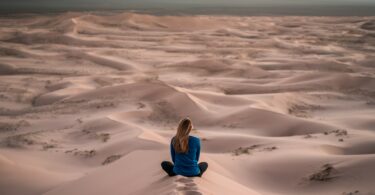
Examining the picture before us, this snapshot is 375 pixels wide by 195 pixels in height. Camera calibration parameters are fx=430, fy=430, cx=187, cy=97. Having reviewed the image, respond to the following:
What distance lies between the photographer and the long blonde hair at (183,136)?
163 inches

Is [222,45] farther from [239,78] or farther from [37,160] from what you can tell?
[37,160]

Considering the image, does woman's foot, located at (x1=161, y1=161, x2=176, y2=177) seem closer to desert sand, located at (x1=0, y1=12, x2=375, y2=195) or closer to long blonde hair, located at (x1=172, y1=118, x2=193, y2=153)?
desert sand, located at (x1=0, y1=12, x2=375, y2=195)

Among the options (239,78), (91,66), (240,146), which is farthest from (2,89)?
(240,146)

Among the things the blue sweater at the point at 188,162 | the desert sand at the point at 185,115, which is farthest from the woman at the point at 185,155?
the desert sand at the point at 185,115

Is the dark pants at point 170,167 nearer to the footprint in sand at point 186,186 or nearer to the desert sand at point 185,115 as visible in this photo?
the desert sand at point 185,115

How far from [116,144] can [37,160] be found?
123cm

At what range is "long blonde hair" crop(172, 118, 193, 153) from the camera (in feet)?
13.6

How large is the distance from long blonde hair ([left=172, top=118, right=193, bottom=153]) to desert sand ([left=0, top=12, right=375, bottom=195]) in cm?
34

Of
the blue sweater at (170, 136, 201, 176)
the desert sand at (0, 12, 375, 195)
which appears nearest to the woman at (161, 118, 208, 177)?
the blue sweater at (170, 136, 201, 176)

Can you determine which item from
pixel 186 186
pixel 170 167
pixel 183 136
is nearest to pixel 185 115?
pixel 170 167

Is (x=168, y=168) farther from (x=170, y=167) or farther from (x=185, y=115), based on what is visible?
(x=185, y=115)

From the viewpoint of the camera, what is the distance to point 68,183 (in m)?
5.31

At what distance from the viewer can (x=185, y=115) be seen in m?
9.31

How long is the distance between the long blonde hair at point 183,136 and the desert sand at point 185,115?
34cm
